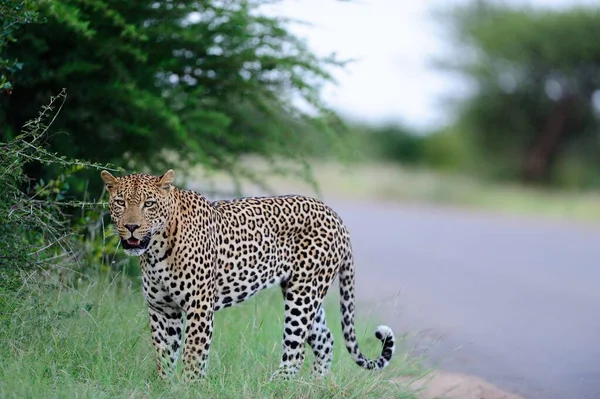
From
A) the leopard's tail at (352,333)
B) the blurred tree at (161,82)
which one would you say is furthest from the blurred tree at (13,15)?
the leopard's tail at (352,333)

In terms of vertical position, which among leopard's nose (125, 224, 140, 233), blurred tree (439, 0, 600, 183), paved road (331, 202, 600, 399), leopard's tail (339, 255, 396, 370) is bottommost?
blurred tree (439, 0, 600, 183)

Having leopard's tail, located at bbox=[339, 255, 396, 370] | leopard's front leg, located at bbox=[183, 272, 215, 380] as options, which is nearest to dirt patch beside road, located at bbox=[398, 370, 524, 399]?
leopard's tail, located at bbox=[339, 255, 396, 370]

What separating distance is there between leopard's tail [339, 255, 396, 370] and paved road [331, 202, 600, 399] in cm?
57

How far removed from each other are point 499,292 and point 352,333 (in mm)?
5343

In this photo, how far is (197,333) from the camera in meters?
5.47

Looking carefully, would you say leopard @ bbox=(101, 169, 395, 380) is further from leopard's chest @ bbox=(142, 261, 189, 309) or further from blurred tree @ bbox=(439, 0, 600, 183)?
blurred tree @ bbox=(439, 0, 600, 183)

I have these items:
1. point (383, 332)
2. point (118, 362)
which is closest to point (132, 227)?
point (118, 362)

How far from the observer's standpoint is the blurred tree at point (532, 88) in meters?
30.8

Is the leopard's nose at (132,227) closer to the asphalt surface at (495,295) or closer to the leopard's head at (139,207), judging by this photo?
the leopard's head at (139,207)

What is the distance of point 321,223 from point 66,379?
1.86 metres

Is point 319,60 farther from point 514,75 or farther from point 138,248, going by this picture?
point 514,75

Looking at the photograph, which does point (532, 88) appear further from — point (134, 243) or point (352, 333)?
point (134, 243)

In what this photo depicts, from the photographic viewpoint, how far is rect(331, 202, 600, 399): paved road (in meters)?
7.56

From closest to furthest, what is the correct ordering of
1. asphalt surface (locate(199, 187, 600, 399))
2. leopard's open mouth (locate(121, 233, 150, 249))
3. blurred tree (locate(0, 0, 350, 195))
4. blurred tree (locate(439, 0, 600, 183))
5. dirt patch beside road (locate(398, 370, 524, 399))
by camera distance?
leopard's open mouth (locate(121, 233, 150, 249)), dirt patch beside road (locate(398, 370, 524, 399)), asphalt surface (locate(199, 187, 600, 399)), blurred tree (locate(0, 0, 350, 195)), blurred tree (locate(439, 0, 600, 183))
